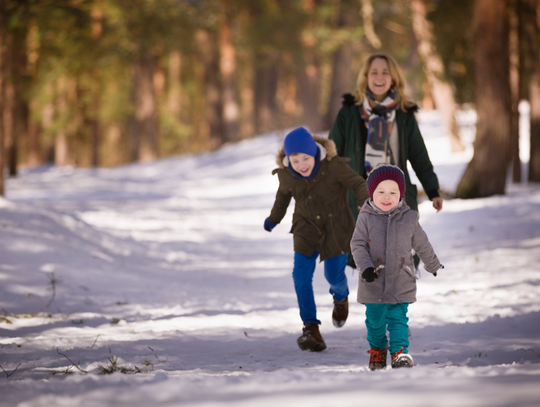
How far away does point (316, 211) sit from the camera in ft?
15.7

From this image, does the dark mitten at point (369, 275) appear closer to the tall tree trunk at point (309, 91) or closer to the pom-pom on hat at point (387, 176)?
the pom-pom on hat at point (387, 176)

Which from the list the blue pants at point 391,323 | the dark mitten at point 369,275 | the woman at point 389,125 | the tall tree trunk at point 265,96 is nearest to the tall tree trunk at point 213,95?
the tall tree trunk at point 265,96

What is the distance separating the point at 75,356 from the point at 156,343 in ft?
2.24

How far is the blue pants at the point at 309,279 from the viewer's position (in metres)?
4.77

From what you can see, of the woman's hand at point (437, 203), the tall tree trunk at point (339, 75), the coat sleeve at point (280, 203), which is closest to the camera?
the woman's hand at point (437, 203)

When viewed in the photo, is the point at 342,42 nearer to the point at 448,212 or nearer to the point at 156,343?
the point at 448,212

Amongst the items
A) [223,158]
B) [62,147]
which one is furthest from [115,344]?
[62,147]

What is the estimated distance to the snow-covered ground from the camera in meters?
2.88

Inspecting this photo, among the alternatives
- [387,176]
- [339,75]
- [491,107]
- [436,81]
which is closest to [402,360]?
[387,176]

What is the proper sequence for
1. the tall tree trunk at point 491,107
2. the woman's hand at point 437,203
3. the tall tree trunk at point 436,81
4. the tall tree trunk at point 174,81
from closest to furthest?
the woman's hand at point 437,203
the tall tree trunk at point 491,107
the tall tree trunk at point 436,81
the tall tree trunk at point 174,81

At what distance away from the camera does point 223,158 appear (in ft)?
85.6

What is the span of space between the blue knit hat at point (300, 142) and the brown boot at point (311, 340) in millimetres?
1403

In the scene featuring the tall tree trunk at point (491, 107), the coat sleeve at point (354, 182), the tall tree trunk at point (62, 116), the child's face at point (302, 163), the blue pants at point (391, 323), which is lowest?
the blue pants at point (391, 323)

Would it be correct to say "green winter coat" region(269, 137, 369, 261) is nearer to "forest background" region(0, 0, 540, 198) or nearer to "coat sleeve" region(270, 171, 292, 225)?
"coat sleeve" region(270, 171, 292, 225)
